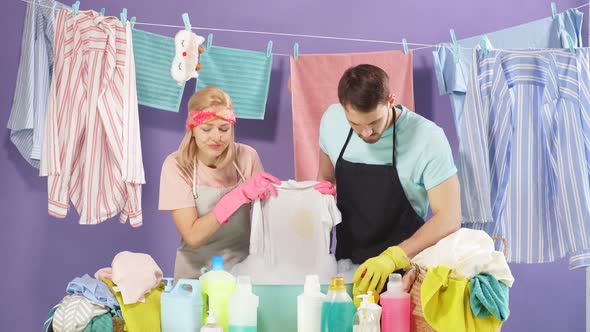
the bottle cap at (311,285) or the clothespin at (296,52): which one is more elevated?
the clothespin at (296,52)

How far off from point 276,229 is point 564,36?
1.54m

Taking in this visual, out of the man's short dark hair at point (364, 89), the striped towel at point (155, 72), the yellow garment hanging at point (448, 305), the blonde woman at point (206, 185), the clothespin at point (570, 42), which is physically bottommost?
the yellow garment hanging at point (448, 305)

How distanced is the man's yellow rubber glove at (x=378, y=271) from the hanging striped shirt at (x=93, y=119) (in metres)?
1.00

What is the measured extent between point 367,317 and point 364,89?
2.39ft

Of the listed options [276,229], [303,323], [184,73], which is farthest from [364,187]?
[184,73]

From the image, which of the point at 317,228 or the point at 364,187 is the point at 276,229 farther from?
the point at 364,187

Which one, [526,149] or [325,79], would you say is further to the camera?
[325,79]

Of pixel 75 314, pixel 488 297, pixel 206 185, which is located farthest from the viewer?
pixel 206 185

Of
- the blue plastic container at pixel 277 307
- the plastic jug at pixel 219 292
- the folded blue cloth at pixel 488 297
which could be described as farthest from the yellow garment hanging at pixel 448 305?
the plastic jug at pixel 219 292

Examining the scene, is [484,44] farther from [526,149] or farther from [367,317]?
[367,317]

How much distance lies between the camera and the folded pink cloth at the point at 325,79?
140 inches

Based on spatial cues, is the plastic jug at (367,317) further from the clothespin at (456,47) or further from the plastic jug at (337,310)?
the clothespin at (456,47)

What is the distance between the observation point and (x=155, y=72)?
338cm

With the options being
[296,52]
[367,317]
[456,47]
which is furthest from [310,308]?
[456,47]
